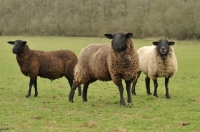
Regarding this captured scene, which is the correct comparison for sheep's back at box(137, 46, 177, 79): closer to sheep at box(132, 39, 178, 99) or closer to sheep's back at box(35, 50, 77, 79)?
sheep at box(132, 39, 178, 99)

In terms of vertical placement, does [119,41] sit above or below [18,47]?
above

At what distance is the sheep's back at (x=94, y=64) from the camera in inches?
421

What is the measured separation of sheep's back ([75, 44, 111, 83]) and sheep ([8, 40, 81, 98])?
6.73 feet

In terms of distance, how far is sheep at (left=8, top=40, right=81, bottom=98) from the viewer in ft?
43.1

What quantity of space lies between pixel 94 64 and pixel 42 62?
11.1 ft

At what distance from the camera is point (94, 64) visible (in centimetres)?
1092

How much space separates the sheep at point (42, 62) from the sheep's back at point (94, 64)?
205 cm

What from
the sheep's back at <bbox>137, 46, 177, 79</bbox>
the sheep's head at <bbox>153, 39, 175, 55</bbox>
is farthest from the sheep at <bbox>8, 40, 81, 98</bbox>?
the sheep's head at <bbox>153, 39, 175, 55</bbox>

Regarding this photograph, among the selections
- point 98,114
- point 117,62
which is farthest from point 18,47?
point 98,114

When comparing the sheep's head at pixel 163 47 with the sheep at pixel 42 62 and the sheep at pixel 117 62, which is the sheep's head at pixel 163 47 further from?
the sheep at pixel 42 62

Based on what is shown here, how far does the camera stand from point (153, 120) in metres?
8.28

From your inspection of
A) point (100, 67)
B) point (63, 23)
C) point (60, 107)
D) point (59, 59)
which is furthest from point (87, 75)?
point (63, 23)

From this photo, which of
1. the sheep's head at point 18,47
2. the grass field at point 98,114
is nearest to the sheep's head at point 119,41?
the grass field at point 98,114

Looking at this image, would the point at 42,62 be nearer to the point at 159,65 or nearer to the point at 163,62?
the point at 159,65
